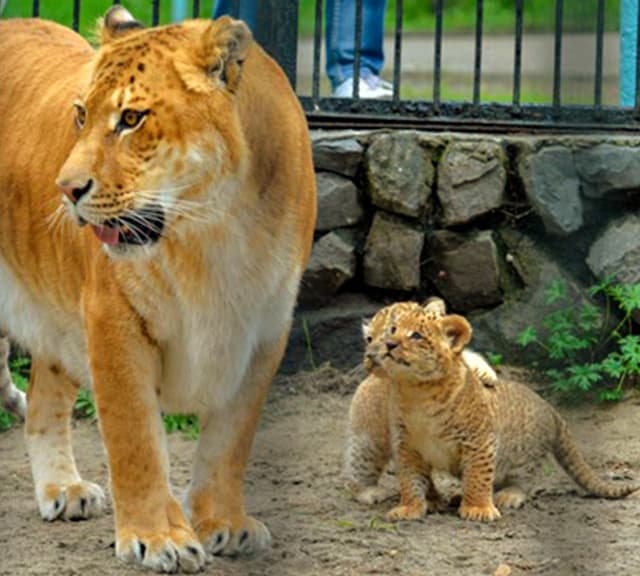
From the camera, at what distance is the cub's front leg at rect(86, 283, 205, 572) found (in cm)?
460

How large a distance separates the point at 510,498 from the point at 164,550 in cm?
125

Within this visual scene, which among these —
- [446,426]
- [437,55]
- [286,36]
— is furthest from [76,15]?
[446,426]

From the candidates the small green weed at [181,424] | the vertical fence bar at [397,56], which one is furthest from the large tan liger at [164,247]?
the vertical fence bar at [397,56]

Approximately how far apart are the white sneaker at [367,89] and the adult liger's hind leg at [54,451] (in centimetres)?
224

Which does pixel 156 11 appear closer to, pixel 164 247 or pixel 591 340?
pixel 591 340

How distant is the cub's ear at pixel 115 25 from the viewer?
4.70m

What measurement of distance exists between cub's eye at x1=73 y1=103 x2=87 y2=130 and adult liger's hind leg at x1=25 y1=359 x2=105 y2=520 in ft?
3.99

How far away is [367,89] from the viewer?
7.39 meters

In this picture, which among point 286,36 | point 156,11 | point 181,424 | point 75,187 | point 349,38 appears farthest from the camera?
point 349,38

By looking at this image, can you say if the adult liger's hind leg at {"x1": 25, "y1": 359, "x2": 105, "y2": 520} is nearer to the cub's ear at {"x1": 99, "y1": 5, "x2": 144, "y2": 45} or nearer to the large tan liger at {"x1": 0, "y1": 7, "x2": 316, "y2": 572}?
the large tan liger at {"x1": 0, "y1": 7, "x2": 316, "y2": 572}

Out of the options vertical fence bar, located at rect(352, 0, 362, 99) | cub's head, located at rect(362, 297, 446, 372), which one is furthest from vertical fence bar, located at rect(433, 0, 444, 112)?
cub's head, located at rect(362, 297, 446, 372)

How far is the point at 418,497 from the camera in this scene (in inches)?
206

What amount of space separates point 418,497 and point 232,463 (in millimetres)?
652

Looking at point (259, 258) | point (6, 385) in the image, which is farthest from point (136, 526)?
point (6, 385)
